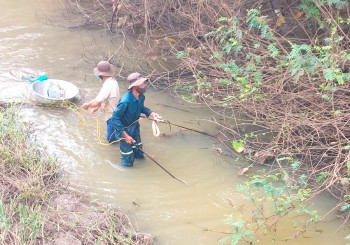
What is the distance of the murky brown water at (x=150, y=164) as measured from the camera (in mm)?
4961

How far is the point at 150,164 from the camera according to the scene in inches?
233

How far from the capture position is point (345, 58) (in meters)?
5.11

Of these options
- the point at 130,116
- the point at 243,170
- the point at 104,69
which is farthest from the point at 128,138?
the point at 243,170

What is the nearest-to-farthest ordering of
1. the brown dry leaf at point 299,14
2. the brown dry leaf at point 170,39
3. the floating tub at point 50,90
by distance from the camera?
the brown dry leaf at point 299,14 < the floating tub at point 50,90 < the brown dry leaf at point 170,39

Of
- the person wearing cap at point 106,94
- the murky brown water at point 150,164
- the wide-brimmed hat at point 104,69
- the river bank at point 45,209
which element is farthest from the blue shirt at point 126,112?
the river bank at point 45,209

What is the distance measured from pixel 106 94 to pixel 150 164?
3.49 ft

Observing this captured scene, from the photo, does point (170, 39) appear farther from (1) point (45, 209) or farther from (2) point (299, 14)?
(1) point (45, 209)

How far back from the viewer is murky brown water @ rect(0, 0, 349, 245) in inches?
195

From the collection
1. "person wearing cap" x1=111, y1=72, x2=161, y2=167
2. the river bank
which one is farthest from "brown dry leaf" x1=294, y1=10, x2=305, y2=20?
the river bank

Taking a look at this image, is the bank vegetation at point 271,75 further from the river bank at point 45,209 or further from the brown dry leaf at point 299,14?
the river bank at point 45,209

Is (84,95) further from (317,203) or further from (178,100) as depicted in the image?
(317,203)

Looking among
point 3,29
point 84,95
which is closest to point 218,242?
point 84,95

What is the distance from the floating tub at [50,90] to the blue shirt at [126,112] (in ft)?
5.16

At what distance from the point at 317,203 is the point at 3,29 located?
274 inches
